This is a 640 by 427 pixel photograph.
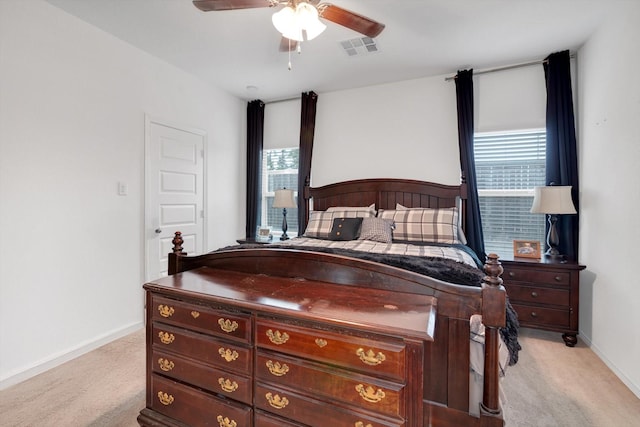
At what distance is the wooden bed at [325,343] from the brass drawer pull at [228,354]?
0.11 feet

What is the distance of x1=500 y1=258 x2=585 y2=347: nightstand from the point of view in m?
2.66

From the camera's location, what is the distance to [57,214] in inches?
94.7

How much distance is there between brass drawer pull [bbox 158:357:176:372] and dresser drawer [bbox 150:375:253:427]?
6cm

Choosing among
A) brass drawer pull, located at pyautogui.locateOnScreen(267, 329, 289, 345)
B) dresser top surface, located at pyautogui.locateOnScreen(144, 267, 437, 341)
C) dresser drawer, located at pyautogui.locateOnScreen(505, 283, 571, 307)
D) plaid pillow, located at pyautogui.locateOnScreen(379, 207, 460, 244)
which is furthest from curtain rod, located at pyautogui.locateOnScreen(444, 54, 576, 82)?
brass drawer pull, located at pyautogui.locateOnScreen(267, 329, 289, 345)

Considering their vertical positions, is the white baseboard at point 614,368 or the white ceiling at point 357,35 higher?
the white ceiling at point 357,35

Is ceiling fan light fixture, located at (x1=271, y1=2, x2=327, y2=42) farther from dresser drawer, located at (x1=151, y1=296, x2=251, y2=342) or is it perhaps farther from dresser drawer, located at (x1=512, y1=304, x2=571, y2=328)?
dresser drawer, located at (x1=512, y1=304, x2=571, y2=328)

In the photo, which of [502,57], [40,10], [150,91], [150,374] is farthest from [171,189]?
[502,57]

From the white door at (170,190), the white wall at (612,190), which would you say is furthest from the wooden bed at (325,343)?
the white door at (170,190)

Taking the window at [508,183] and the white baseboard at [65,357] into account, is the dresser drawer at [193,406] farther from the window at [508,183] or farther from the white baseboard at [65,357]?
the window at [508,183]

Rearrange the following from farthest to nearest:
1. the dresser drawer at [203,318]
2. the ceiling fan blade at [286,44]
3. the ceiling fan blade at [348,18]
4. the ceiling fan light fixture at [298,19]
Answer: the ceiling fan blade at [286,44]
the ceiling fan blade at [348,18]
the ceiling fan light fixture at [298,19]
the dresser drawer at [203,318]

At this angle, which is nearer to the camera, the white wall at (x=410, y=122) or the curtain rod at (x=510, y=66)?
the curtain rod at (x=510, y=66)

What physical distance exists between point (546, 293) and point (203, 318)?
285 cm

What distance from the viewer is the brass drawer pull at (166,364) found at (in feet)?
5.08

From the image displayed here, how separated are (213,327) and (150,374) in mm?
525
